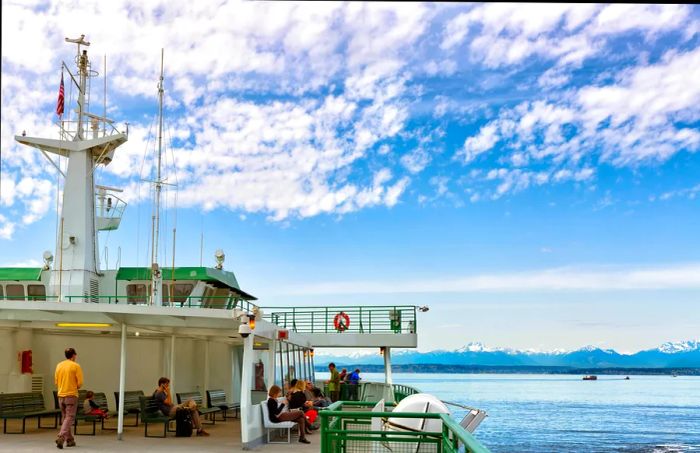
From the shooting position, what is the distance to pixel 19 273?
2405cm

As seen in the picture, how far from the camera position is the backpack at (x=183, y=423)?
581 inches

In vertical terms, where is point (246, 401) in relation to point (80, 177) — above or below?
below

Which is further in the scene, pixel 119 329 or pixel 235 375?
pixel 235 375

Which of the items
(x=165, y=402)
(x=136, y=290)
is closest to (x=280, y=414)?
(x=165, y=402)

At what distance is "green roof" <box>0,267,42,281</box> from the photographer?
23.9 meters

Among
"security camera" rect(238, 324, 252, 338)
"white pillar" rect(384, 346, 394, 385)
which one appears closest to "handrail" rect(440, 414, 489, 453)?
"security camera" rect(238, 324, 252, 338)

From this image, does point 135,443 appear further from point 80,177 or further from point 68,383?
point 80,177

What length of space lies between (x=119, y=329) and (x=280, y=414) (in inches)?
186

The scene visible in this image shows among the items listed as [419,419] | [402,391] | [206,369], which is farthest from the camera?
[402,391]

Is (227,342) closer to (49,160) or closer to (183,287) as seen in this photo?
(183,287)

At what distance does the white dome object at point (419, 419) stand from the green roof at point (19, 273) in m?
17.5

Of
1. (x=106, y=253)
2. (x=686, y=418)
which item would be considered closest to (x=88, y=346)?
(x=106, y=253)

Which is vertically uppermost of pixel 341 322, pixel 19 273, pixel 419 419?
pixel 19 273

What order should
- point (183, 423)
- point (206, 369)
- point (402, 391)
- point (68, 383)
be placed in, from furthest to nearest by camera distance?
point (402, 391) < point (206, 369) < point (183, 423) < point (68, 383)
